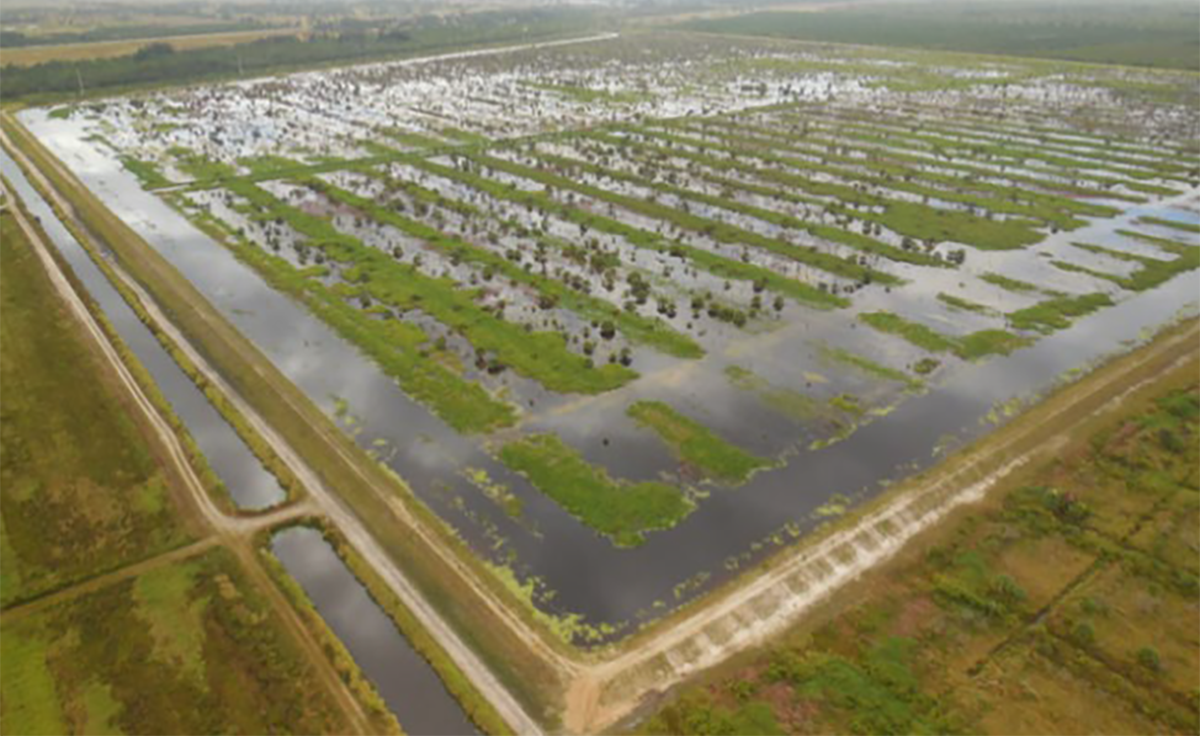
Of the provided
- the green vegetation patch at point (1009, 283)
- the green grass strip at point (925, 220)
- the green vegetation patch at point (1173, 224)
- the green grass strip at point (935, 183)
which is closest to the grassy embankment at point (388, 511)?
the green vegetation patch at point (1009, 283)

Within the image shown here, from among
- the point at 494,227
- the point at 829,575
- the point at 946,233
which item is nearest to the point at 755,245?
the point at 946,233

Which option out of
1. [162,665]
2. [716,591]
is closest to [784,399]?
[716,591]

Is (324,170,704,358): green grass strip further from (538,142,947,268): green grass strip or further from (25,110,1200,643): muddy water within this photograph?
(538,142,947,268): green grass strip

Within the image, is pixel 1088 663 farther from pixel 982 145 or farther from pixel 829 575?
pixel 982 145

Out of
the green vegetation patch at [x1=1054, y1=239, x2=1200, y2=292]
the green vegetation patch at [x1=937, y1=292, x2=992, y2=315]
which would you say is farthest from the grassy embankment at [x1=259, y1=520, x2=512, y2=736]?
the green vegetation patch at [x1=1054, y1=239, x2=1200, y2=292]

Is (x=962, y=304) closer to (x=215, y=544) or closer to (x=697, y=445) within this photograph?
(x=697, y=445)

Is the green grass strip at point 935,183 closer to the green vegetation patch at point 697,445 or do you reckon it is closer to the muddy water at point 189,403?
the green vegetation patch at point 697,445
